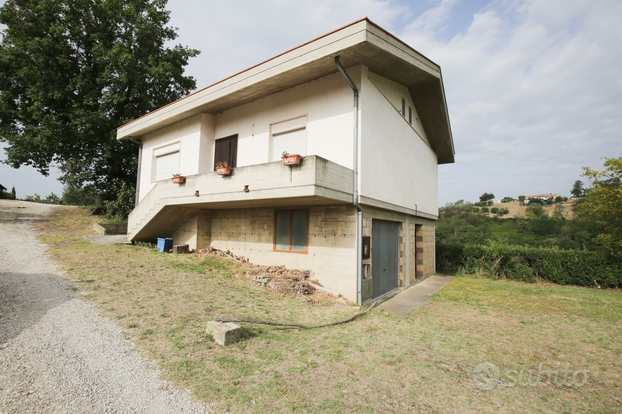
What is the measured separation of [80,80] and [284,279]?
20324 mm

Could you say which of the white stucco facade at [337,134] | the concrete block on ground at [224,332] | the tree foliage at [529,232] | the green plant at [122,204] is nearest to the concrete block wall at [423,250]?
the white stucco facade at [337,134]

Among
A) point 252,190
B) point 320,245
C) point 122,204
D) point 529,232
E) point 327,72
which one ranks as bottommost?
point 320,245

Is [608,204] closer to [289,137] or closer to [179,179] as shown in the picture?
[289,137]

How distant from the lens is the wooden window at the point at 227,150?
11680 millimetres

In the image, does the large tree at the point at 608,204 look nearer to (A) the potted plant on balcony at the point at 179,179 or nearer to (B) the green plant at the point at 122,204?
(A) the potted plant on balcony at the point at 179,179

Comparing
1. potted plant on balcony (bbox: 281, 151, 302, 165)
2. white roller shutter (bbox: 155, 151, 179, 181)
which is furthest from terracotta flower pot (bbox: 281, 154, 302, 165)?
white roller shutter (bbox: 155, 151, 179, 181)

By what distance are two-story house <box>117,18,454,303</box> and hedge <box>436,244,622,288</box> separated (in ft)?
13.4

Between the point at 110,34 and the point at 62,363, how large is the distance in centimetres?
2473

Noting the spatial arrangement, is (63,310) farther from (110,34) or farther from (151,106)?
(110,34)

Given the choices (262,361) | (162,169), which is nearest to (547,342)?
(262,361)

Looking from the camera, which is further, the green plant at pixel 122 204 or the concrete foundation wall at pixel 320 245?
the green plant at pixel 122 204

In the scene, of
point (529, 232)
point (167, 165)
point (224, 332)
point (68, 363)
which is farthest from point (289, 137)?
point (529, 232)

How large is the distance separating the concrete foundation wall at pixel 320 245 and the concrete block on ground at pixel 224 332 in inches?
155

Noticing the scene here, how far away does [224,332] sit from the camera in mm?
4934
